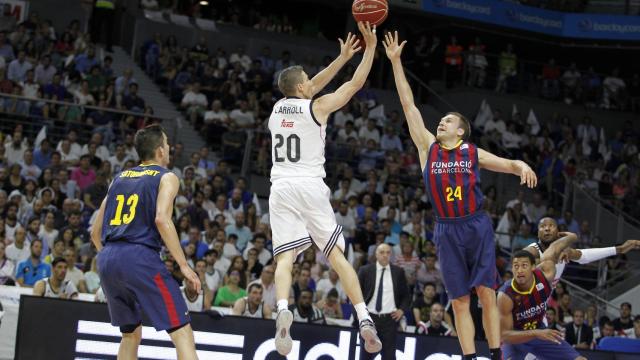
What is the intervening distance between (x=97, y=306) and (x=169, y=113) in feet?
39.6

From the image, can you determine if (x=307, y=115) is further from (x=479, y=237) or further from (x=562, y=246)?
(x=562, y=246)

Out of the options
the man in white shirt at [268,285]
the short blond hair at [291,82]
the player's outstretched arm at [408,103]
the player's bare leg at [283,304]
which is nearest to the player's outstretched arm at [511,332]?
the player's outstretched arm at [408,103]

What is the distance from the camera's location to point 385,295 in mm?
13695

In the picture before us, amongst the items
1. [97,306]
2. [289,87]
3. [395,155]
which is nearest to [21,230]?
[97,306]

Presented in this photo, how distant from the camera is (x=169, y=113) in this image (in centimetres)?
2362

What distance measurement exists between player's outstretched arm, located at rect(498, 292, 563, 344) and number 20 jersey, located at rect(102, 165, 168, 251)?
4.46 m

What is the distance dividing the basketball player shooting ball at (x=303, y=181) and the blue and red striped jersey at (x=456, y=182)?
107 cm

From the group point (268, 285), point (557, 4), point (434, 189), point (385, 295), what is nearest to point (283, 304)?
point (434, 189)

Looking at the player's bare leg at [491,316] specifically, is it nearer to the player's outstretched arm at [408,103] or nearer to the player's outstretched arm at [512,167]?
the player's outstretched arm at [512,167]

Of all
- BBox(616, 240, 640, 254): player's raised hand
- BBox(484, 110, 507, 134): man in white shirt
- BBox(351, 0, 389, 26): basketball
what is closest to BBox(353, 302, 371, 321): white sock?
BBox(351, 0, 389, 26): basketball

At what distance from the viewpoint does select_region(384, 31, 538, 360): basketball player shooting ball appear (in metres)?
9.60

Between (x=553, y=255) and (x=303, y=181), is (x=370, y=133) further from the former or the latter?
(x=303, y=181)

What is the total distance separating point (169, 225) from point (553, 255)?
5.29m

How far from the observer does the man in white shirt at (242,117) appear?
22938mm
